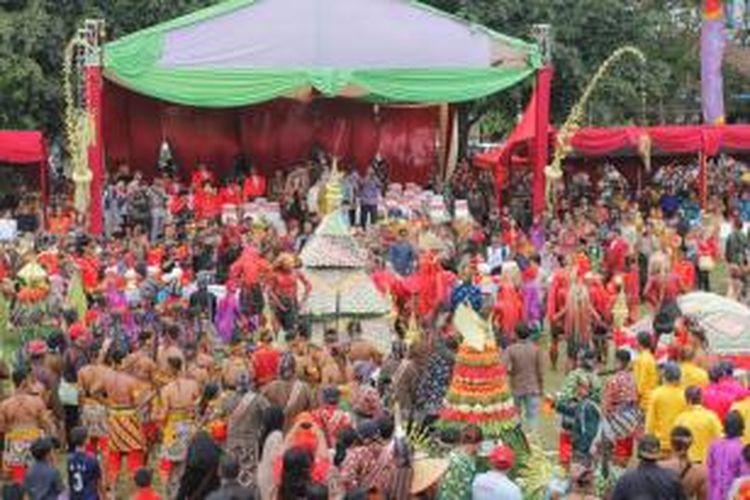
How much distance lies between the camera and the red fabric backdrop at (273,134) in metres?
30.3

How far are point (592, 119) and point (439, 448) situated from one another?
23611 millimetres

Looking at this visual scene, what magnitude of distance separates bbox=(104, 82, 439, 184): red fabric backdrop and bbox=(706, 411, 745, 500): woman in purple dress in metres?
21.2

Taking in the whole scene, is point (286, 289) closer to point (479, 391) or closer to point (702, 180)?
point (479, 391)

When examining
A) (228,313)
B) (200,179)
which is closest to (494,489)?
(228,313)

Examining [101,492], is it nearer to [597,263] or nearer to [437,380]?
[437,380]

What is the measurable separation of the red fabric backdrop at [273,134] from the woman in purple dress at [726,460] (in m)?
21.2

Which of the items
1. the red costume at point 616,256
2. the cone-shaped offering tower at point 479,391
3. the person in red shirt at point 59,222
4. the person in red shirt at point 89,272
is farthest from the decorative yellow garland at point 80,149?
the cone-shaped offering tower at point 479,391

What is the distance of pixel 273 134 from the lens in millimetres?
31062

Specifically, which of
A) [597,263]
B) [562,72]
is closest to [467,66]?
[562,72]

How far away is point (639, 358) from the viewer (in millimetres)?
12977

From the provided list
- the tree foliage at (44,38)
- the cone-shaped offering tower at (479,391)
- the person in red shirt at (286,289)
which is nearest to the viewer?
the cone-shaped offering tower at (479,391)

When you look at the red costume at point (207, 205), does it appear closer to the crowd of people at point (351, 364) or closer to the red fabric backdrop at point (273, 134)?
the crowd of people at point (351, 364)

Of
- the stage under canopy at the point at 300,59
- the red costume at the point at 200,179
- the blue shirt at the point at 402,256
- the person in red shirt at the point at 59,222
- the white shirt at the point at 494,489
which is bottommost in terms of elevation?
the white shirt at the point at 494,489

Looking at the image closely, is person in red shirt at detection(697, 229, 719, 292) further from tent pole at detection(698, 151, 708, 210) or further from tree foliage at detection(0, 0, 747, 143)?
tree foliage at detection(0, 0, 747, 143)
